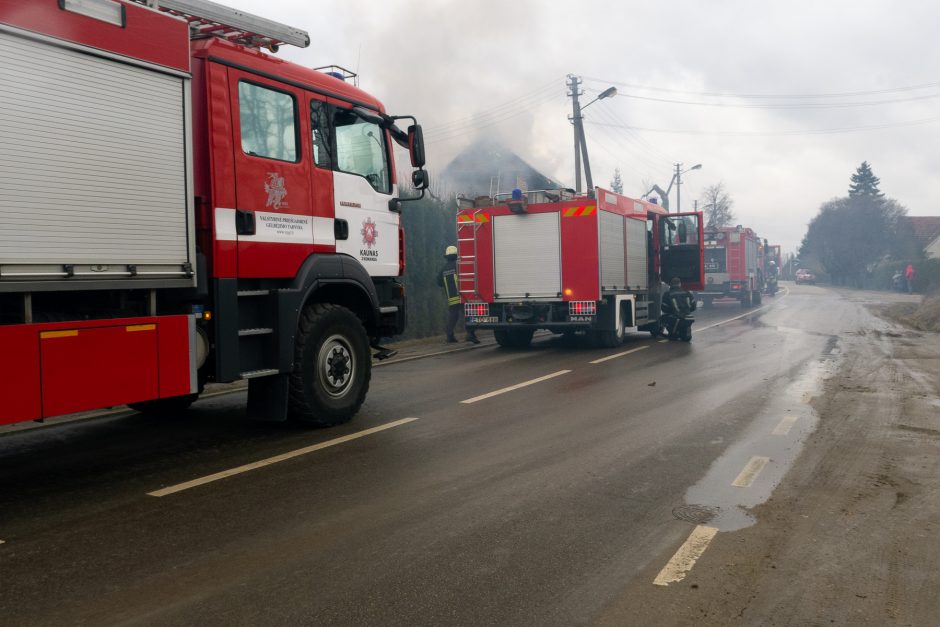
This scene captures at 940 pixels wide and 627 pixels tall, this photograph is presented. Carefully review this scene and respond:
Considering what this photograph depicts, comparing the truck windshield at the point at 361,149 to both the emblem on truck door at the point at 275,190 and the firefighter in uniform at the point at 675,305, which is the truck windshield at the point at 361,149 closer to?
the emblem on truck door at the point at 275,190

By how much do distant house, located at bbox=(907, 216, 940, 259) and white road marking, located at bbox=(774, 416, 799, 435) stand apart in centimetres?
7734

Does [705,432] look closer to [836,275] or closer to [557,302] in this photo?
[557,302]

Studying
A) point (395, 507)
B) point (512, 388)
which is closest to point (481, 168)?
point (512, 388)

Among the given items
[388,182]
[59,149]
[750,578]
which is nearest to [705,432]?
[750,578]

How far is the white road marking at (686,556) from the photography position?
3.51m

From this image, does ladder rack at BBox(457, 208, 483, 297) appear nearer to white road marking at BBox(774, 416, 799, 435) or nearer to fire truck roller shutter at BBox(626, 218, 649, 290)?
fire truck roller shutter at BBox(626, 218, 649, 290)

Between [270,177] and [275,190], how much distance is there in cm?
11

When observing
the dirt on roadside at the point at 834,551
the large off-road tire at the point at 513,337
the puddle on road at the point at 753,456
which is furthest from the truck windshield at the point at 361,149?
the large off-road tire at the point at 513,337

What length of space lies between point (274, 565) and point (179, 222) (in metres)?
2.82

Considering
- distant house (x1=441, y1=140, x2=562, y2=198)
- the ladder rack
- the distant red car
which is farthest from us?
the distant red car

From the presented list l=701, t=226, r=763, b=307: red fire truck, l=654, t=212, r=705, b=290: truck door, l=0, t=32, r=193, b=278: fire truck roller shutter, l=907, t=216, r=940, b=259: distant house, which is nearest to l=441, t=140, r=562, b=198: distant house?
l=701, t=226, r=763, b=307: red fire truck

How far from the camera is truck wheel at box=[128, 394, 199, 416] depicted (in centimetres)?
767

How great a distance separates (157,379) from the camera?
525 centimetres

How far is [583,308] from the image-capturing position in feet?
45.3
